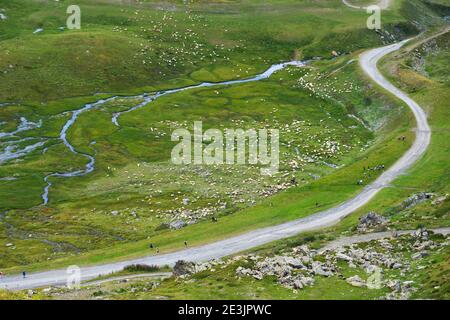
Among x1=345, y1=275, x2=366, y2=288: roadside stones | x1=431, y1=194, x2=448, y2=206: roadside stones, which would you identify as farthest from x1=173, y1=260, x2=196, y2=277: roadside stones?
x1=431, y1=194, x2=448, y2=206: roadside stones

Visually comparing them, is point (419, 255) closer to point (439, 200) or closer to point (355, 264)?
point (355, 264)

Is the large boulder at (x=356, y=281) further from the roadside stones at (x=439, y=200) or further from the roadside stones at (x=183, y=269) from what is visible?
the roadside stones at (x=439, y=200)

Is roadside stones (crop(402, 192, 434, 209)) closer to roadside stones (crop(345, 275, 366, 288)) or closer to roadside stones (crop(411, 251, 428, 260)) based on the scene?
roadside stones (crop(411, 251, 428, 260))

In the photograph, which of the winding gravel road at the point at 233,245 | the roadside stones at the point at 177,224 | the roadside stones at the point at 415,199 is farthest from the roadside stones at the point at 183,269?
the roadside stones at the point at 177,224

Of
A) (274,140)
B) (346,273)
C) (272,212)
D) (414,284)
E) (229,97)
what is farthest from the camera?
(229,97)

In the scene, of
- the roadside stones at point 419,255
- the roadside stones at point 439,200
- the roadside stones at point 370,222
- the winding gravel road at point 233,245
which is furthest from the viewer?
the roadside stones at point 439,200

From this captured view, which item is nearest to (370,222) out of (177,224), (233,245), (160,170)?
(233,245)
